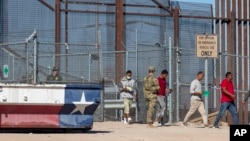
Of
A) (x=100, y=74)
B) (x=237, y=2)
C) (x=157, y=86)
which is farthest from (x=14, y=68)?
(x=237, y=2)

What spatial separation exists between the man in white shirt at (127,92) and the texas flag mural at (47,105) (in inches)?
172

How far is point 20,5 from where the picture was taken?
963 inches

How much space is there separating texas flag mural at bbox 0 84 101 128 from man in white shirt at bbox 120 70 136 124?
4.36 meters

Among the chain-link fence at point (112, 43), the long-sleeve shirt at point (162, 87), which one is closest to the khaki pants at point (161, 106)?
the long-sleeve shirt at point (162, 87)

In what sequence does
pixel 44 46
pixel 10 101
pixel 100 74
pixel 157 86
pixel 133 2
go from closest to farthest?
1. pixel 10 101
2. pixel 157 86
3. pixel 100 74
4. pixel 44 46
5. pixel 133 2

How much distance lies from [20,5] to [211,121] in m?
7.67

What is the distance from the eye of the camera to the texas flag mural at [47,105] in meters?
16.1

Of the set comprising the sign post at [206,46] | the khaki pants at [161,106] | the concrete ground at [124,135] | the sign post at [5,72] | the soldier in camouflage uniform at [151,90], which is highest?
the sign post at [206,46]

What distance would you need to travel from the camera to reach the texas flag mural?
632 inches

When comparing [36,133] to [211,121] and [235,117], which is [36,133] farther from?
[211,121]

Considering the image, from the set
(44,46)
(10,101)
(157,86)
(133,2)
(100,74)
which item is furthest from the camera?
(133,2)

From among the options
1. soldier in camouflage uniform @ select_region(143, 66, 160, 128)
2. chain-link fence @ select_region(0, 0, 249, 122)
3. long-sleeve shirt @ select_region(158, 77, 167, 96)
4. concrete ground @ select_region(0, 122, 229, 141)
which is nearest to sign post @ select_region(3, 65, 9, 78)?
chain-link fence @ select_region(0, 0, 249, 122)

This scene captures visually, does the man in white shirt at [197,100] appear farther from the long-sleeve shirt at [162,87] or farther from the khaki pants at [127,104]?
the khaki pants at [127,104]

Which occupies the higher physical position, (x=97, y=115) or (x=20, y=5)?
(x=20, y=5)
